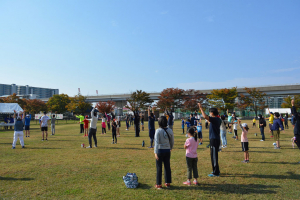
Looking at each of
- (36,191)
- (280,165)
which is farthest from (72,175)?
(280,165)

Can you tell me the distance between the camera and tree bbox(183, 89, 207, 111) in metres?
56.9

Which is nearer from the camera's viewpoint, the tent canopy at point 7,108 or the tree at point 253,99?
the tent canopy at point 7,108

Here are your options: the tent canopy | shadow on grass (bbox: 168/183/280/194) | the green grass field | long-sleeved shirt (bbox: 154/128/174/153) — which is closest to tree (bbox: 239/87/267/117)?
the green grass field

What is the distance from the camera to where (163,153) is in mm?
4902

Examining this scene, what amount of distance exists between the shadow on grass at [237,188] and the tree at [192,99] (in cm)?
5236

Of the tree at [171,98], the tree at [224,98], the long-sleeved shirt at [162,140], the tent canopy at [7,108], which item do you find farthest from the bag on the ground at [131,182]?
the tree at [224,98]

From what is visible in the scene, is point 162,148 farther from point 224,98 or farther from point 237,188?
point 224,98

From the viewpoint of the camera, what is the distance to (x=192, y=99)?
58.2 metres

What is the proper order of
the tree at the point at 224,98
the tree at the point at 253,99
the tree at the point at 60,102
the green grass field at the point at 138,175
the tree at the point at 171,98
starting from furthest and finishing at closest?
1. the tree at the point at 60,102
2. the tree at the point at 171,98
3. the tree at the point at 253,99
4. the tree at the point at 224,98
5. the green grass field at the point at 138,175

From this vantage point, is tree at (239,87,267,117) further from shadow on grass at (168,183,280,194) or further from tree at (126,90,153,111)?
shadow on grass at (168,183,280,194)

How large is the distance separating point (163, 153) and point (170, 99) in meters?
53.4

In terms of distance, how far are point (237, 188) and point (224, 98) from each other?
178 ft

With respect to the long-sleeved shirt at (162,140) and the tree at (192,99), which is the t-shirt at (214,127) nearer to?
the long-sleeved shirt at (162,140)

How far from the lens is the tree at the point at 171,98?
57.9 m
